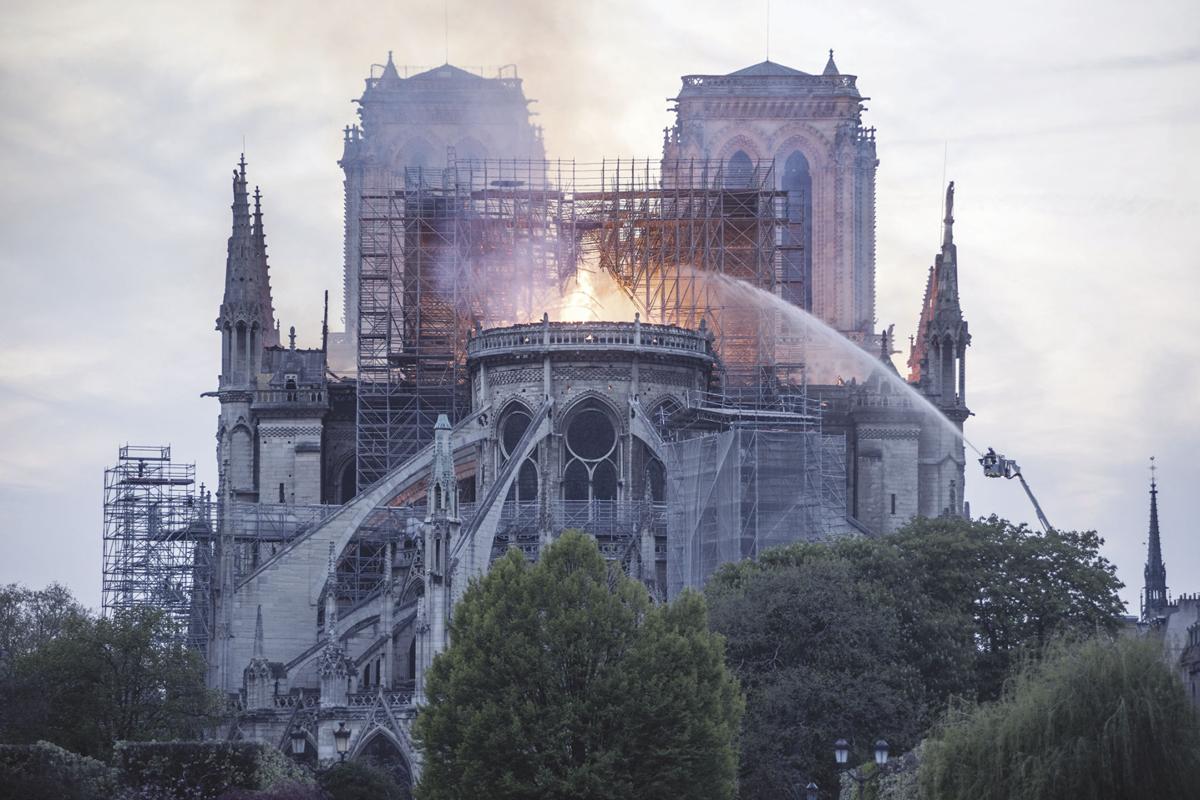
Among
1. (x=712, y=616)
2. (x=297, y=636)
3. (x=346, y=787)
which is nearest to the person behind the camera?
(x=346, y=787)

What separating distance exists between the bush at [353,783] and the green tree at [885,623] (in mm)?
9725

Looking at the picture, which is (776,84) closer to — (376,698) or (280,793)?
(376,698)

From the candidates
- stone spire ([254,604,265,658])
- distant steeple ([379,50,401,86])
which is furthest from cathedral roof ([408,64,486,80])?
stone spire ([254,604,265,658])

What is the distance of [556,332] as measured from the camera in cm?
9400

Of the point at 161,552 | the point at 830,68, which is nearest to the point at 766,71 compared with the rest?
the point at 830,68

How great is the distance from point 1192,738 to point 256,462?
58.0m

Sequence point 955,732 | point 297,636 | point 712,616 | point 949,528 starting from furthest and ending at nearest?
1. point 297,636
2. point 949,528
3. point 712,616
4. point 955,732

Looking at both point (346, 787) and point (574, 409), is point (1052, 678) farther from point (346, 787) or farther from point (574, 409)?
point (574, 409)

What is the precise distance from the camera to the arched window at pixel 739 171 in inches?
4577

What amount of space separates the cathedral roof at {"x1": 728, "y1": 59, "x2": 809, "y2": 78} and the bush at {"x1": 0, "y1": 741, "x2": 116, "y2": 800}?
71.3 metres

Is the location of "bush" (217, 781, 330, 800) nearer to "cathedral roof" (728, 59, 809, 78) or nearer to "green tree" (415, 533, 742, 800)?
"green tree" (415, 533, 742, 800)

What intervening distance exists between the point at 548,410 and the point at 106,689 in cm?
2286

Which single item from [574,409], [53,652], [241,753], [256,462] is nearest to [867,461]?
[574,409]

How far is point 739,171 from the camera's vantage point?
119 m
